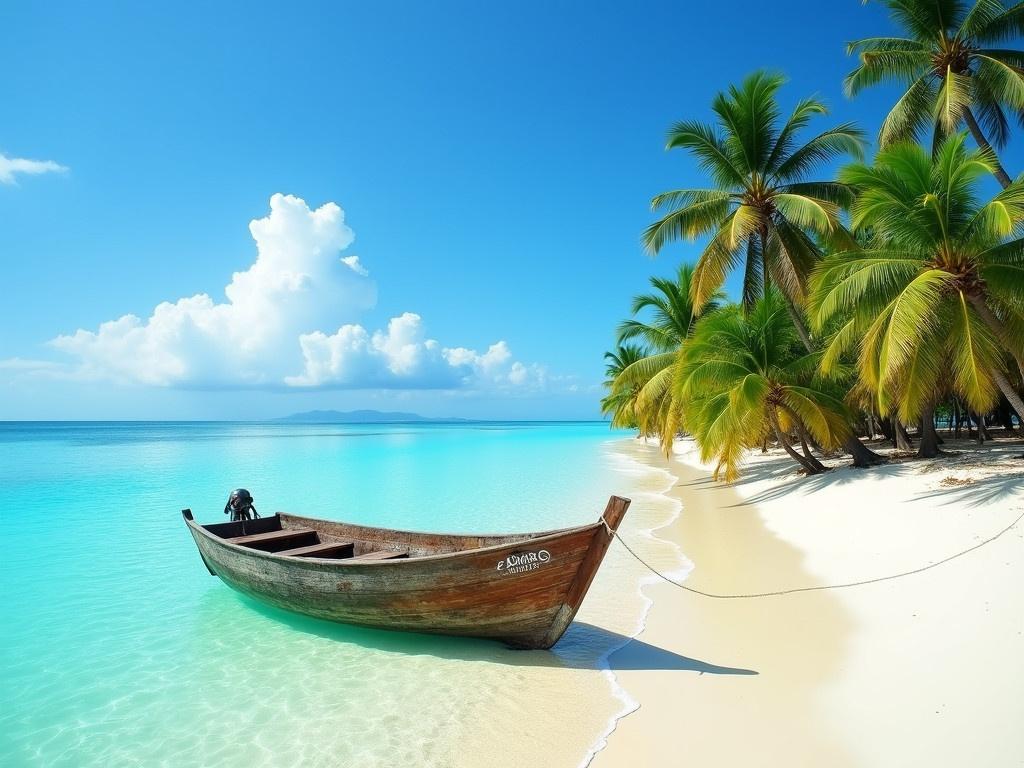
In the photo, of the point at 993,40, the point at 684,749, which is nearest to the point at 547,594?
the point at 684,749

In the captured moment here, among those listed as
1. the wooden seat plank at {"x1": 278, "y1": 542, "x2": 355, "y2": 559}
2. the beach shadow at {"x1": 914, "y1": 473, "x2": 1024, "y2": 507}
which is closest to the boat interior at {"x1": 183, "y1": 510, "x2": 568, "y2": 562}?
the wooden seat plank at {"x1": 278, "y1": 542, "x2": 355, "y2": 559}

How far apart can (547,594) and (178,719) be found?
3101mm

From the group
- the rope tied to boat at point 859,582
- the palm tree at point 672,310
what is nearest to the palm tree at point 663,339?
the palm tree at point 672,310

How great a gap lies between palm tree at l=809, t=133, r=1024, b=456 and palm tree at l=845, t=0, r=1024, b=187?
3746 millimetres

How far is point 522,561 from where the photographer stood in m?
4.76

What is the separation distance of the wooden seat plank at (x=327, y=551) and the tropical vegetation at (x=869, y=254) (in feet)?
25.3

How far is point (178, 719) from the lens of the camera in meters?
4.45

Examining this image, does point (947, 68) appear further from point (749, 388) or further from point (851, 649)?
point (851, 649)

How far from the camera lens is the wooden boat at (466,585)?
15.5 ft

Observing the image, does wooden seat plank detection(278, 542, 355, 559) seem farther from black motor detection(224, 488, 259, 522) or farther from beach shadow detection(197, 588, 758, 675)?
black motor detection(224, 488, 259, 522)

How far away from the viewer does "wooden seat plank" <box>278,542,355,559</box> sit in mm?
6828

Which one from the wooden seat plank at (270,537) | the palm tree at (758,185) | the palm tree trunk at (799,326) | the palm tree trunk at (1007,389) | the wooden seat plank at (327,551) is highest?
the palm tree at (758,185)

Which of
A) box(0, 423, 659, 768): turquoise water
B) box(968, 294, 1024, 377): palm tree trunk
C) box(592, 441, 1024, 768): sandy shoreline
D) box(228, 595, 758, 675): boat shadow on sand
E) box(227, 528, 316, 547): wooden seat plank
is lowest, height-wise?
box(0, 423, 659, 768): turquoise water

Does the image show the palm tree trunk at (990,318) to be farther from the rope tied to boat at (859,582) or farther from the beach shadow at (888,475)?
the rope tied to boat at (859,582)
